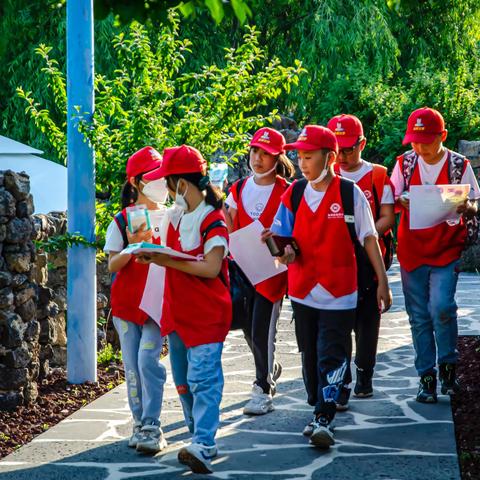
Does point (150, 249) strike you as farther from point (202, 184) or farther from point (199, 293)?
point (202, 184)

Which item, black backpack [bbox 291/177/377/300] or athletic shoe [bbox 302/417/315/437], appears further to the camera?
athletic shoe [bbox 302/417/315/437]

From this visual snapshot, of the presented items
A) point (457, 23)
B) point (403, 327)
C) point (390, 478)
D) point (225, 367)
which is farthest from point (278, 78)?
point (457, 23)

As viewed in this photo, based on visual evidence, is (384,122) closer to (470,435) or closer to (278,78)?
(278,78)

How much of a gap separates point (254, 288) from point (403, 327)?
3.96 m

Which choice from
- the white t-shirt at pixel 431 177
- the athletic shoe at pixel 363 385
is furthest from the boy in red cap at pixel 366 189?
the athletic shoe at pixel 363 385

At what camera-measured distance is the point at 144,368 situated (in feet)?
20.6

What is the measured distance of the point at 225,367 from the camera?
9031 mm

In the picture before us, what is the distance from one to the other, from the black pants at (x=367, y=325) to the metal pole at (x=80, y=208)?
2034mm

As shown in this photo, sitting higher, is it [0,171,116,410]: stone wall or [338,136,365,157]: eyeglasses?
[338,136,365,157]: eyeglasses

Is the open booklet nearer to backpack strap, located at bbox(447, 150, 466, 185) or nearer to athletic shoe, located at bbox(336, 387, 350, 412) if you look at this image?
Answer: athletic shoe, located at bbox(336, 387, 350, 412)

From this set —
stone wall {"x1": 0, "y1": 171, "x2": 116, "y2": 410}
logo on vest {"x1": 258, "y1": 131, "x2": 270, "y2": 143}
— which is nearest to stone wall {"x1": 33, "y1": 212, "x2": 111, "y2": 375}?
stone wall {"x1": 0, "y1": 171, "x2": 116, "y2": 410}

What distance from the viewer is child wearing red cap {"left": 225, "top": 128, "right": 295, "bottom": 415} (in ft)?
24.2

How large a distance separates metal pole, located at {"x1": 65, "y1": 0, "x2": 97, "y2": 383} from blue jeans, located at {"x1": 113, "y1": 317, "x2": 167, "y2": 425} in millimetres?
1856

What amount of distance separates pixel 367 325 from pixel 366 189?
2.90 feet
